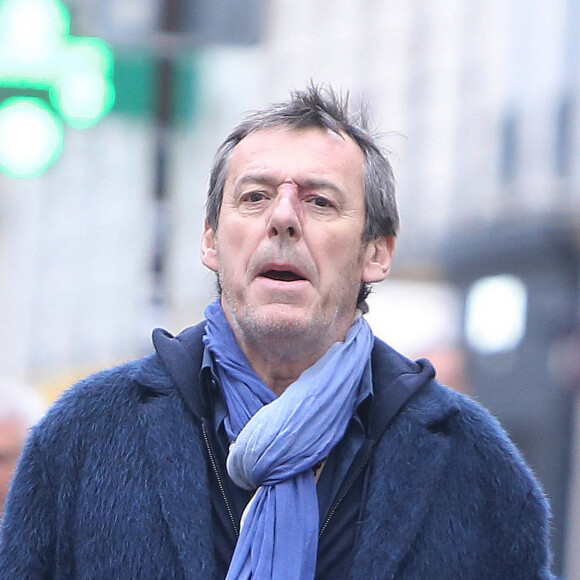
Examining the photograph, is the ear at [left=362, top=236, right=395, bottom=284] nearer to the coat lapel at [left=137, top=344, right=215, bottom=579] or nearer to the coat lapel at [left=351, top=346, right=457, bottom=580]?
the coat lapel at [left=351, top=346, right=457, bottom=580]

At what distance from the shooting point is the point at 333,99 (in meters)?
3.74

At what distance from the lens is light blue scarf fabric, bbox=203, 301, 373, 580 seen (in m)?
3.23

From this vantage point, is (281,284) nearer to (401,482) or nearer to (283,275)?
(283,275)

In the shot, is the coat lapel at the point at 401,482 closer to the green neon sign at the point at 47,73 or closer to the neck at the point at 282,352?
the neck at the point at 282,352

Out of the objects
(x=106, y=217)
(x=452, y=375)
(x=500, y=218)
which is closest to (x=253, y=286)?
(x=452, y=375)

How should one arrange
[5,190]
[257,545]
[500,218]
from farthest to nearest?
[5,190] < [500,218] < [257,545]

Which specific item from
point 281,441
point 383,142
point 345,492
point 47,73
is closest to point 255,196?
point 281,441

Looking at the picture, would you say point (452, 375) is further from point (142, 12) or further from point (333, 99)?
point (333, 99)

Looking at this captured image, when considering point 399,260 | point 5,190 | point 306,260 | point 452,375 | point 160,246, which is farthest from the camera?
point 399,260

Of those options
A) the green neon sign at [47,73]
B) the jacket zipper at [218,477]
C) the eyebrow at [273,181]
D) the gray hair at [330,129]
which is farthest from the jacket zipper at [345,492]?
the green neon sign at [47,73]

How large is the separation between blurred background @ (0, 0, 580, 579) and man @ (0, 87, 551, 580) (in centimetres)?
55

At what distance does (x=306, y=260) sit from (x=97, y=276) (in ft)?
99.3

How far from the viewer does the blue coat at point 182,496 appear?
3264mm

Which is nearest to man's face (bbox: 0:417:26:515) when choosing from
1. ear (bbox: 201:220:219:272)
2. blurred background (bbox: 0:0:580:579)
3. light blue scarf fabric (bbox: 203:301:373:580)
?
blurred background (bbox: 0:0:580:579)
